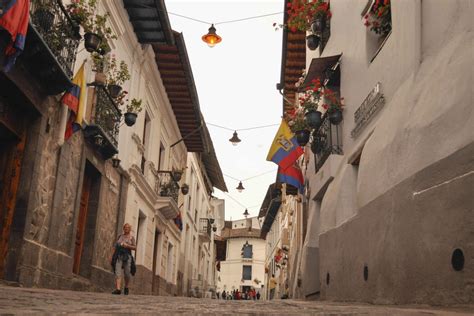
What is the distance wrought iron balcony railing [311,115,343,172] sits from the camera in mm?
10609

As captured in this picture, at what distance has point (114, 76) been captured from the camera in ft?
40.8

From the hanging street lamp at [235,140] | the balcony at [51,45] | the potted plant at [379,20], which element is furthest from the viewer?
the hanging street lamp at [235,140]

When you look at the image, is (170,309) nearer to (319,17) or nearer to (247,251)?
(319,17)

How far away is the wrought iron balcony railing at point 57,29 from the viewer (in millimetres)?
7727

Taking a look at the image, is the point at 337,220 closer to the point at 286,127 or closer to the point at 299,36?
the point at 286,127

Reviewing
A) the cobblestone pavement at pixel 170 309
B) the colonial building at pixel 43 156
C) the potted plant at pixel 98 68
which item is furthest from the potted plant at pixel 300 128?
the cobblestone pavement at pixel 170 309

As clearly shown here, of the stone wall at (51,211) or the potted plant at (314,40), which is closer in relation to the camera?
the stone wall at (51,211)

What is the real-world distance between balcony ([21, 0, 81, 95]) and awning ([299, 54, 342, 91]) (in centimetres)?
488

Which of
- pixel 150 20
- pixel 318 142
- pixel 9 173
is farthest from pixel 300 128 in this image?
pixel 9 173

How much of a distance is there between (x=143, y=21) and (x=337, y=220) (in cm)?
777

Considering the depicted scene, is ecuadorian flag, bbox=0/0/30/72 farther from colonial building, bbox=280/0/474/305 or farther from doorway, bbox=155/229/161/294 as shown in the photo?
doorway, bbox=155/229/161/294

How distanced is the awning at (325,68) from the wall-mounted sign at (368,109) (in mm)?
2204

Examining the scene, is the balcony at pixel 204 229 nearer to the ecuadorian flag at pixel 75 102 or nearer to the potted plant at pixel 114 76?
the potted plant at pixel 114 76

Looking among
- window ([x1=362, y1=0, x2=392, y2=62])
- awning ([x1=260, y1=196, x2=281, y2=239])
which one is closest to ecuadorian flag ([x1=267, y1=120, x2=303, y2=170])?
window ([x1=362, y1=0, x2=392, y2=62])
